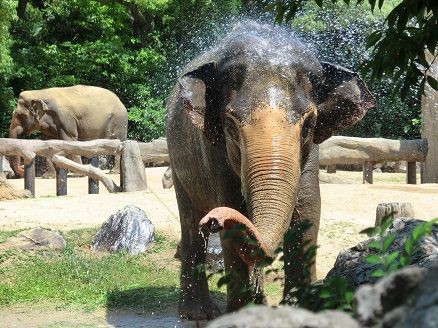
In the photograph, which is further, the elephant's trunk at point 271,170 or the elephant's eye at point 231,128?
the elephant's eye at point 231,128

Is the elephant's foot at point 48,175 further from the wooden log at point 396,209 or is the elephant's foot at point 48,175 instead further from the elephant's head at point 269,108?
the elephant's head at point 269,108

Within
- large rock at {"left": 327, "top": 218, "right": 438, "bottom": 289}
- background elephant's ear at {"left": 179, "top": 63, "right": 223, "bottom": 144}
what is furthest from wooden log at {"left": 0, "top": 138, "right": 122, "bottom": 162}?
large rock at {"left": 327, "top": 218, "right": 438, "bottom": 289}

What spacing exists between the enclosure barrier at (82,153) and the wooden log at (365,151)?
10.5ft

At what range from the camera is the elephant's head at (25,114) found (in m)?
23.9

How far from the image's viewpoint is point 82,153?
15727mm

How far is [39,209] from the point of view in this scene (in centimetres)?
1137

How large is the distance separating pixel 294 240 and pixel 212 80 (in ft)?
9.20

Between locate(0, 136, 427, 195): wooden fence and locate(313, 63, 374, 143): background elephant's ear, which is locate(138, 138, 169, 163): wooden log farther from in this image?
locate(313, 63, 374, 143): background elephant's ear

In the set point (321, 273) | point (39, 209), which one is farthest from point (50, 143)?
point (321, 273)

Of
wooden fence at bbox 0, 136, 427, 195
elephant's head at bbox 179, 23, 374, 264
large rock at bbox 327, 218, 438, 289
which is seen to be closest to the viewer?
large rock at bbox 327, 218, 438, 289

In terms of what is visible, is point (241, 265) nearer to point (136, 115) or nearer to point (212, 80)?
point (212, 80)

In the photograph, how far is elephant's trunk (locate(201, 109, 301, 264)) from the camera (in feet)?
16.3

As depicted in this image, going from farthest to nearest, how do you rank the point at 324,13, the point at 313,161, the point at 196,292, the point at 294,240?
the point at 324,13
the point at 196,292
the point at 313,161
the point at 294,240

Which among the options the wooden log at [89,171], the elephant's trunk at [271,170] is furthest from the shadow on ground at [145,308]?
the wooden log at [89,171]
